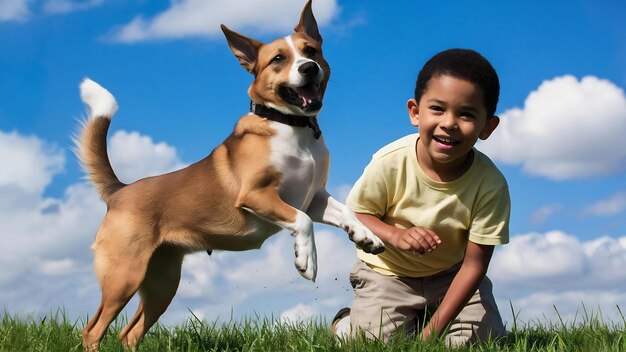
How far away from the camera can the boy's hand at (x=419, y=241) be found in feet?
14.6

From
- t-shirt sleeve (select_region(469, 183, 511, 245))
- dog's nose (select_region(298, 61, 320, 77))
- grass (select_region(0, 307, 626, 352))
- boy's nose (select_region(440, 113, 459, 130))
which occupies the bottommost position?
grass (select_region(0, 307, 626, 352))

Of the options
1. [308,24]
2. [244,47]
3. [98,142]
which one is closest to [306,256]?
[244,47]

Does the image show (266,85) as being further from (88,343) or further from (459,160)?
(88,343)

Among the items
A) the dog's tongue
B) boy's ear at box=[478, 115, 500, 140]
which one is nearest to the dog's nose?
the dog's tongue

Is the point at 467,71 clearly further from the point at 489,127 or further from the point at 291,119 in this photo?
the point at 291,119

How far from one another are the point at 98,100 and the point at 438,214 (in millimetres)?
2466

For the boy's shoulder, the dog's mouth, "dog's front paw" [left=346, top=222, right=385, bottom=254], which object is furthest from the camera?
the boy's shoulder

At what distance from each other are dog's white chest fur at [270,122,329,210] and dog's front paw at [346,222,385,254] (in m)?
0.44

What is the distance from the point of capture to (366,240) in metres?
4.39

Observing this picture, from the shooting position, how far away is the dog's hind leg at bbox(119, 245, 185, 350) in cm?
518

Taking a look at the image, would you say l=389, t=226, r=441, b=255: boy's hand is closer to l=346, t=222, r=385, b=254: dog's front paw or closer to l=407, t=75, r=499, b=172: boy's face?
l=346, t=222, r=385, b=254: dog's front paw

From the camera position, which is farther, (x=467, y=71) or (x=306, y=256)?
(x=467, y=71)

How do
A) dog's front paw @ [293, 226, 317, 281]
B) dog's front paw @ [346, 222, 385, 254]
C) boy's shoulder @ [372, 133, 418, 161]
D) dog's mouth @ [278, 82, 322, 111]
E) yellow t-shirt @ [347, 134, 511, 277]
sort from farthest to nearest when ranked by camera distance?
1. boy's shoulder @ [372, 133, 418, 161]
2. yellow t-shirt @ [347, 134, 511, 277]
3. dog's mouth @ [278, 82, 322, 111]
4. dog's front paw @ [346, 222, 385, 254]
5. dog's front paw @ [293, 226, 317, 281]

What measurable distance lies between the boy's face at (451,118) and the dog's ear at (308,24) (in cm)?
91
